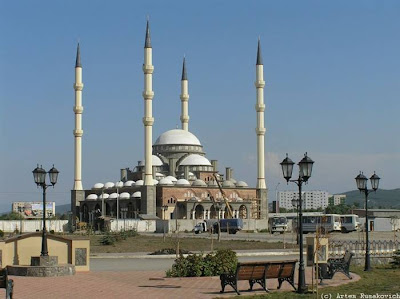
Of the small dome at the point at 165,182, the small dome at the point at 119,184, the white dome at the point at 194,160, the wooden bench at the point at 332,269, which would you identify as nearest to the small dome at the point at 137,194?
the small dome at the point at 165,182

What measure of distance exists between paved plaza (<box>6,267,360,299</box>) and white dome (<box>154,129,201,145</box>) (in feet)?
254

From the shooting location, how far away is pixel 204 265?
18844 mm

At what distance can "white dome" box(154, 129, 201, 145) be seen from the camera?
97062mm

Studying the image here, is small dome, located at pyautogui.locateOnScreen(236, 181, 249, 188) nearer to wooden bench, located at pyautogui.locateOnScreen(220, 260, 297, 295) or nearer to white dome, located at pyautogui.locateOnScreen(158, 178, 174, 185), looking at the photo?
white dome, located at pyautogui.locateOnScreen(158, 178, 174, 185)

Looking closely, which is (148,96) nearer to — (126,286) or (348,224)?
(348,224)

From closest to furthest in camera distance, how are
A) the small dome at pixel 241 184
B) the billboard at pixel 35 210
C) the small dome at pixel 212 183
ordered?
the small dome at pixel 212 183, the small dome at pixel 241 184, the billboard at pixel 35 210

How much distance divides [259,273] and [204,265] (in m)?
3.38

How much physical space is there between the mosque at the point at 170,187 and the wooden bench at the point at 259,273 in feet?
191

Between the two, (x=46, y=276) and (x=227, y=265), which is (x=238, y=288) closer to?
(x=227, y=265)

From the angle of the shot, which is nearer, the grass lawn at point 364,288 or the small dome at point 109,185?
the grass lawn at point 364,288

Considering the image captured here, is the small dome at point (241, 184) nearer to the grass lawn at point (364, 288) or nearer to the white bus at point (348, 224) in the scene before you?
the white bus at point (348, 224)

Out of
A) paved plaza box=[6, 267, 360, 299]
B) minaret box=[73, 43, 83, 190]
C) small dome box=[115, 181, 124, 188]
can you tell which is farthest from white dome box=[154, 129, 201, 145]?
paved plaza box=[6, 267, 360, 299]

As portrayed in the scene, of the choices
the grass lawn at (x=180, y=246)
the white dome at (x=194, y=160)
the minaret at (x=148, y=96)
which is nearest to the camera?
the grass lawn at (x=180, y=246)

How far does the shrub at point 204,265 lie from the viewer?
18.7 m
